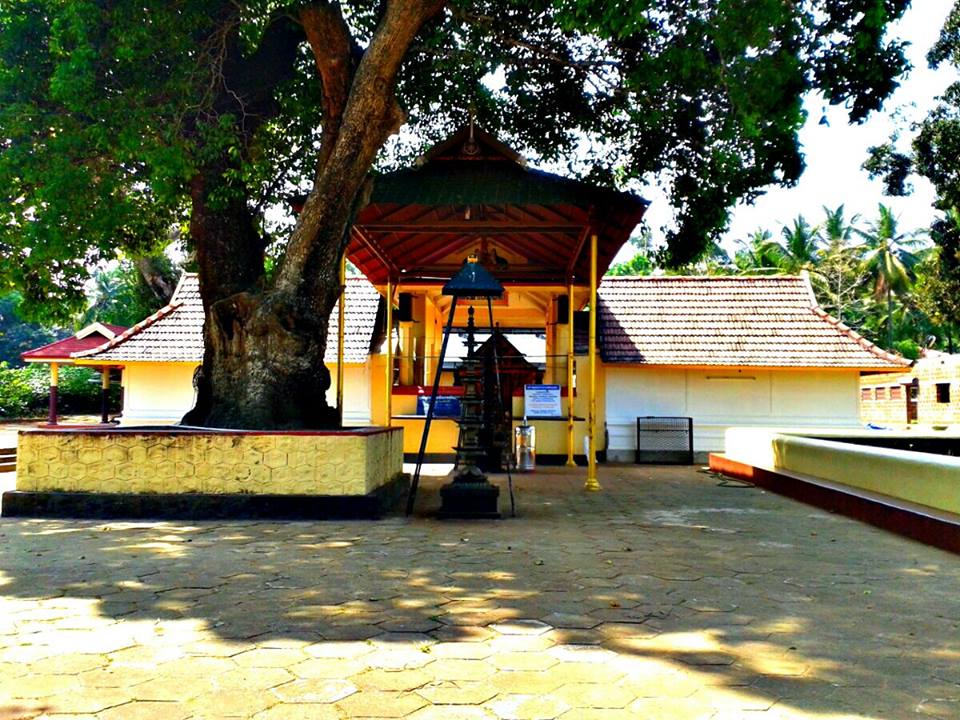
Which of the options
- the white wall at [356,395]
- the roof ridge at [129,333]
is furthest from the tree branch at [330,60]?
the roof ridge at [129,333]

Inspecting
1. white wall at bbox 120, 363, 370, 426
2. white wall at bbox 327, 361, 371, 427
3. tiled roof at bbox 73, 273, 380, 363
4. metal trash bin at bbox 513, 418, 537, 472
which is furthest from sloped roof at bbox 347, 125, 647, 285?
white wall at bbox 120, 363, 370, 426

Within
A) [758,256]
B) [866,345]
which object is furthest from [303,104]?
[758,256]

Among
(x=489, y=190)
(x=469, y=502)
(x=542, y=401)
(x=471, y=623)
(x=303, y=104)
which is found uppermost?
(x=303, y=104)

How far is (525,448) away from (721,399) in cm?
529

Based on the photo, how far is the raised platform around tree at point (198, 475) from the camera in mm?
7617

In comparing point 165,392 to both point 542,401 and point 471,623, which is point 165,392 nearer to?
point 542,401

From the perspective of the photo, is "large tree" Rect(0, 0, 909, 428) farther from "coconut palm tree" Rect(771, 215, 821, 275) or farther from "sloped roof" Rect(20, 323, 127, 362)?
"coconut palm tree" Rect(771, 215, 821, 275)

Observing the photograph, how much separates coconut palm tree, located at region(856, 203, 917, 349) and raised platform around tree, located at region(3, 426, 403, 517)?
37.1 metres

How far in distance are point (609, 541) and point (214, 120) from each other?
685 centimetres

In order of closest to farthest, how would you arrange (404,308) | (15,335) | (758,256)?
(404,308) → (758,256) → (15,335)

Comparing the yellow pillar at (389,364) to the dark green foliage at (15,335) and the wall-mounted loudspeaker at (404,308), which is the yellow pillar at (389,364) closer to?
the wall-mounted loudspeaker at (404,308)

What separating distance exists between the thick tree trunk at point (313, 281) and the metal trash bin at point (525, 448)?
16.9 ft

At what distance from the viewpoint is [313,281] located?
8.57 m

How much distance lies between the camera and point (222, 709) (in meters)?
2.88
